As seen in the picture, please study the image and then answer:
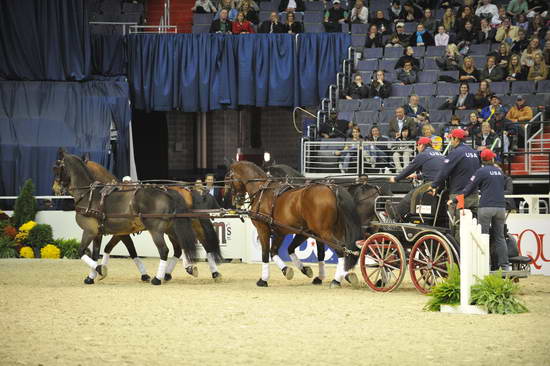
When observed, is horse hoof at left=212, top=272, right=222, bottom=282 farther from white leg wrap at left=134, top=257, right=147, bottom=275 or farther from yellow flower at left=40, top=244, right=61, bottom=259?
yellow flower at left=40, top=244, right=61, bottom=259

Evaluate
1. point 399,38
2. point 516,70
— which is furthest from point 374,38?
point 516,70

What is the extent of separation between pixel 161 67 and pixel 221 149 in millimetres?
4834

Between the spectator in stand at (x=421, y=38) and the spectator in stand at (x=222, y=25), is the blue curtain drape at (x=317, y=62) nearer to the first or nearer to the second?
the spectator in stand at (x=421, y=38)

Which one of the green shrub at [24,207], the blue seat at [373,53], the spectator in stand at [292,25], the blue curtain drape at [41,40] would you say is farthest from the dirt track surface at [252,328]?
the spectator in stand at [292,25]

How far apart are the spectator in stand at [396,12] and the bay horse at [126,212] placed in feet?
38.7

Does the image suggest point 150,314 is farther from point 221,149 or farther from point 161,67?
point 221,149

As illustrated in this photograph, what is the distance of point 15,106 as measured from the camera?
24.2 meters

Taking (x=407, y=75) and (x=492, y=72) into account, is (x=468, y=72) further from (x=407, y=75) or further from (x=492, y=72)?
(x=407, y=75)

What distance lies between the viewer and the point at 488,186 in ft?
41.6

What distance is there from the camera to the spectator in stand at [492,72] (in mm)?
22391

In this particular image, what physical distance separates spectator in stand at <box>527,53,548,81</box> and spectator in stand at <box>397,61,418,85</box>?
8.76 ft

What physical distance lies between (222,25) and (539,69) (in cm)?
816

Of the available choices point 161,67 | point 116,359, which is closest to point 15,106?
point 161,67

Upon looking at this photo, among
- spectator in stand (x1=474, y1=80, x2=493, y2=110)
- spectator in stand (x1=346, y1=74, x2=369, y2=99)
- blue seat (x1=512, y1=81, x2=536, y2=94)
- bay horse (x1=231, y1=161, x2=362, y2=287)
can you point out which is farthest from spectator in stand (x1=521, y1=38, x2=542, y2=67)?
bay horse (x1=231, y1=161, x2=362, y2=287)
